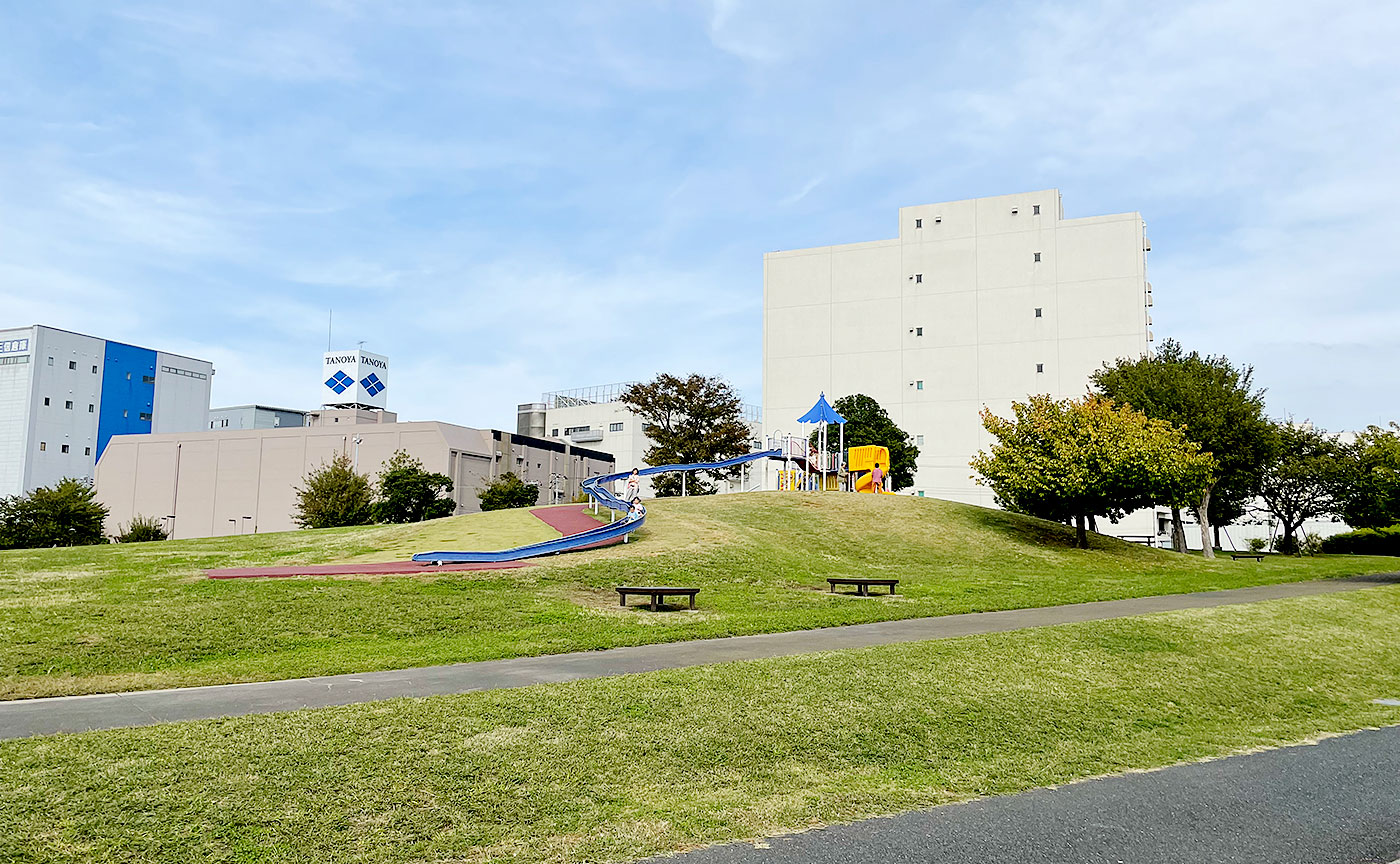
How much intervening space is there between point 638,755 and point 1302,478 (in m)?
56.9

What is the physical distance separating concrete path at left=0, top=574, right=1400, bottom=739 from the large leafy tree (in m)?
30.6

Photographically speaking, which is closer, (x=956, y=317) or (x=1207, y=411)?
(x=1207, y=411)

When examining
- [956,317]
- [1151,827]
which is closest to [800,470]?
[956,317]

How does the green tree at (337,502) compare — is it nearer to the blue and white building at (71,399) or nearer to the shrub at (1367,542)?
the blue and white building at (71,399)

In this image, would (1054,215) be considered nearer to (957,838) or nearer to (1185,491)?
(1185,491)

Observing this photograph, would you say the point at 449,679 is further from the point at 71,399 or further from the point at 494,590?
the point at 71,399

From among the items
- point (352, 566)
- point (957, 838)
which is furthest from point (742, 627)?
point (352, 566)

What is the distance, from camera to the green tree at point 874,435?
64438 millimetres

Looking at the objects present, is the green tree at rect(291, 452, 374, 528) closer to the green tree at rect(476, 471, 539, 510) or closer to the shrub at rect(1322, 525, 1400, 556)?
the green tree at rect(476, 471, 539, 510)

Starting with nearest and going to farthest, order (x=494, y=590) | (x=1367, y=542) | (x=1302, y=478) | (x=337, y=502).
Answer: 1. (x=494, y=590)
2. (x=337, y=502)
3. (x=1302, y=478)
4. (x=1367, y=542)

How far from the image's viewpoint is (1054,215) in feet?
246

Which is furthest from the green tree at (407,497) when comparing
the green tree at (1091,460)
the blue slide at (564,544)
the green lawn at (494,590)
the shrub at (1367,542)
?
the shrub at (1367,542)

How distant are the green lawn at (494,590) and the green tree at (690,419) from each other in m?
23.4

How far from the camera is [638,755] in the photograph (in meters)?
7.98
